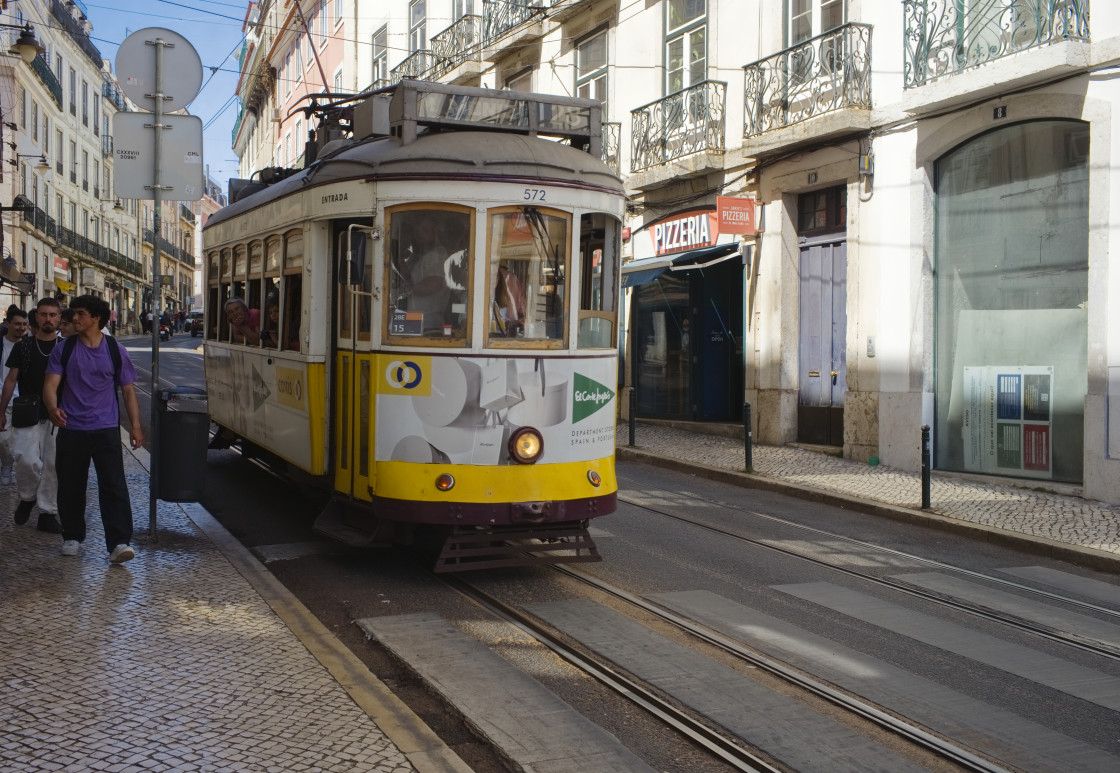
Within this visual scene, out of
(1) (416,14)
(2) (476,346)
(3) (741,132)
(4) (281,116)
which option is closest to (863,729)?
(2) (476,346)

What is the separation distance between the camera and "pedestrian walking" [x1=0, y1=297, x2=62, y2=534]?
8.05 m

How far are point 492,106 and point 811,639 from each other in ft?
13.8

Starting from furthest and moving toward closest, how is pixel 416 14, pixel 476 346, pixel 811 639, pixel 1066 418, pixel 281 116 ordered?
pixel 281 116, pixel 416 14, pixel 1066 418, pixel 476 346, pixel 811 639

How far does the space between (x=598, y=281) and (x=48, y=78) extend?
4231 cm

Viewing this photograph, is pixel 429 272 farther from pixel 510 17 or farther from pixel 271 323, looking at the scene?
pixel 510 17

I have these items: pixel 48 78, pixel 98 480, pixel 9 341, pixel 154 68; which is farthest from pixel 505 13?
pixel 48 78

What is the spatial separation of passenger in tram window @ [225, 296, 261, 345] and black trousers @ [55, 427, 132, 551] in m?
2.34

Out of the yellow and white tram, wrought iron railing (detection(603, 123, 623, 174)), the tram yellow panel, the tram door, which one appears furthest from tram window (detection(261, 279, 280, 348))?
wrought iron railing (detection(603, 123, 623, 174))

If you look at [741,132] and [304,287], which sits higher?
[741,132]

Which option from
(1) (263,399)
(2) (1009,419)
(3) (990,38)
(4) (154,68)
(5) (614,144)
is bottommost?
(2) (1009,419)

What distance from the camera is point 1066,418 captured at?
12.3 metres

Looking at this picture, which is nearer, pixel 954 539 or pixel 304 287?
pixel 304 287

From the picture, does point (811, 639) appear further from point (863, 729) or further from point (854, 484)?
point (854, 484)

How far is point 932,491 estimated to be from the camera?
12.2 m
